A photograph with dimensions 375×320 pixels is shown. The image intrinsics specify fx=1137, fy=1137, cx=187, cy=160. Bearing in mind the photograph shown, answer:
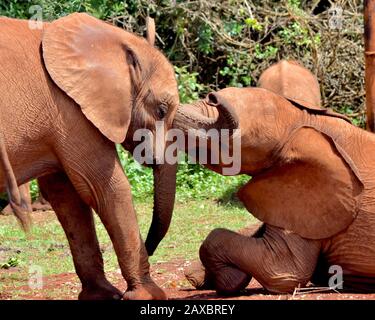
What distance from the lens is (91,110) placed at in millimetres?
6758

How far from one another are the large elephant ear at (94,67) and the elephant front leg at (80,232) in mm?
720

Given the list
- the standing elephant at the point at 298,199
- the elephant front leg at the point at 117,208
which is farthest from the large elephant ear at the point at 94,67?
the standing elephant at the point at 298,199

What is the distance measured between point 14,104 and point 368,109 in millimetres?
3660

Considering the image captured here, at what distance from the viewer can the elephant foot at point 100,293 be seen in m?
7.47

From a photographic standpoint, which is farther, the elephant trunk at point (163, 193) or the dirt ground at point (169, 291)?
the elephant trunk at point (163, 193)

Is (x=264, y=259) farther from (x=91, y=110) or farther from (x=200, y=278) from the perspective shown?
(x=91, y=110)

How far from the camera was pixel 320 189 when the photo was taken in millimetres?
7238

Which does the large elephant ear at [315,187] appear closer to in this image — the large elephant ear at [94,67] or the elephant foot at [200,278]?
the elephant foot at [200,278]

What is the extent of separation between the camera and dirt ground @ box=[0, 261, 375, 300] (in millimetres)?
7059

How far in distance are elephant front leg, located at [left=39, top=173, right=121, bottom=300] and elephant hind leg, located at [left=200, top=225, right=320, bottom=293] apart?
0.76 m

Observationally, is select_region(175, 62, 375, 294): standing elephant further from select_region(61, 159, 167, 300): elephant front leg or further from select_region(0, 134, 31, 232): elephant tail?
select_region(0, 134, 31, 232): elephant tail

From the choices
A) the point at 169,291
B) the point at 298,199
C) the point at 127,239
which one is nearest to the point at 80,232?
the point at 127,239

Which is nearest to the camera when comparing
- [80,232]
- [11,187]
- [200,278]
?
[11,187]

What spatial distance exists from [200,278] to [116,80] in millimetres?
1598
